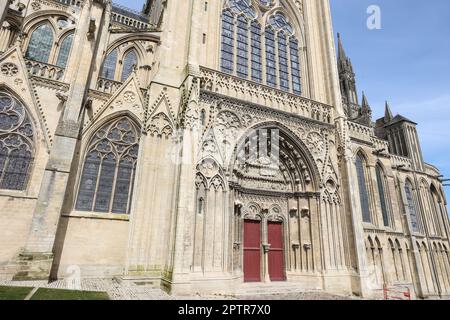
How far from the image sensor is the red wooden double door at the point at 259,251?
37.9 feet

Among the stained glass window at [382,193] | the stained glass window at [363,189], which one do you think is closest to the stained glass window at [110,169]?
the stained glass window at [363,189]

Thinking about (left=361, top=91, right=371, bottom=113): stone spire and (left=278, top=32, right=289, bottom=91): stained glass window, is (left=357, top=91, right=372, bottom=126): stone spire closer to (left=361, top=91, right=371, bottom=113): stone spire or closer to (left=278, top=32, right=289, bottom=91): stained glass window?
(left=361, top=91, right=371, bottom=113): stone spire

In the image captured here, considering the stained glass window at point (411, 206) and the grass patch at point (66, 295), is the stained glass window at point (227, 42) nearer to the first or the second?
the grass patch at point (66, 295)

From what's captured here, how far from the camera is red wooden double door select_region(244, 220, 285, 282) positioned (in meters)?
11.5

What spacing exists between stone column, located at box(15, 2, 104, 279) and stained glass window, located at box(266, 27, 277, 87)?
902 centimetres

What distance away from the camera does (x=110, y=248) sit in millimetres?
10148

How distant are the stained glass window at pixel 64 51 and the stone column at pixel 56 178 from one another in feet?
9.17

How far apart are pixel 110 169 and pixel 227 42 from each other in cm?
908

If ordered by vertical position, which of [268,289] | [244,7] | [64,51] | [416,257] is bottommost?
[268,289]

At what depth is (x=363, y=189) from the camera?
16.5 meters

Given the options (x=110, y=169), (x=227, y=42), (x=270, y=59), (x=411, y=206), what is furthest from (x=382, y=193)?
(x=110, y=169)

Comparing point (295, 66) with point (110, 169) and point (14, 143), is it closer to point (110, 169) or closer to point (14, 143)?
point (110, 169)
